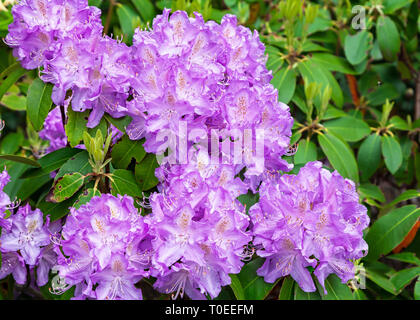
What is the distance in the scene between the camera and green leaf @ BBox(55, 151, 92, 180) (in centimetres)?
133

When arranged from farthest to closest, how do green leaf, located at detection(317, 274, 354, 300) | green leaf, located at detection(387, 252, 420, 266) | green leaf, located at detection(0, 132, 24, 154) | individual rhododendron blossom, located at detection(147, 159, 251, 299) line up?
green leaf, located at detection(0, 132, 24, 154), green leaf, located at detection(387, 252, 420, 266), green leaf, located at detection(317, 274, 354, 300), individual rhododendron blossom, located at detection(147, 159, 251, 299)

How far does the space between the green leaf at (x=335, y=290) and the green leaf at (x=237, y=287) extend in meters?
0.22

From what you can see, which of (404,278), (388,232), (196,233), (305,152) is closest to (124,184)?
(196,233)

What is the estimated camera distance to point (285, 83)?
5.87 feet

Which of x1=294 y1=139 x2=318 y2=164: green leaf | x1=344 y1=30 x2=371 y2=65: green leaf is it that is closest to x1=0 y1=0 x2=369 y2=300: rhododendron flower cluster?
x1=294 y1=139 x2=318 y2=164: green leaf

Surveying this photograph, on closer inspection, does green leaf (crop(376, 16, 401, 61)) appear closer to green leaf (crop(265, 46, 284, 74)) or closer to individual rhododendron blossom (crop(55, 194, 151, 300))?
green leaf (crop(265, 46, 284, 74))

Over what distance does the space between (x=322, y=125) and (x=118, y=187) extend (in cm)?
81

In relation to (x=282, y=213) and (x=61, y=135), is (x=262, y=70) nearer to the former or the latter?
(x=282, y=213)

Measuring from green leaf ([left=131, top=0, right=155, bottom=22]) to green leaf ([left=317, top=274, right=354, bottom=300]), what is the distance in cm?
123

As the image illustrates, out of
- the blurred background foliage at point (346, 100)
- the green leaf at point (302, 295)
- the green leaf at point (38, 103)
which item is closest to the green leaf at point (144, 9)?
the blurred background foliage at point (346, 100)

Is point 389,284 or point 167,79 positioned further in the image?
point 389,284

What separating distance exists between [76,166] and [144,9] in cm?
92

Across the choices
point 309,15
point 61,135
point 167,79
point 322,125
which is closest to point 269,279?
point 167,79

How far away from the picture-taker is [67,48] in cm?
126
